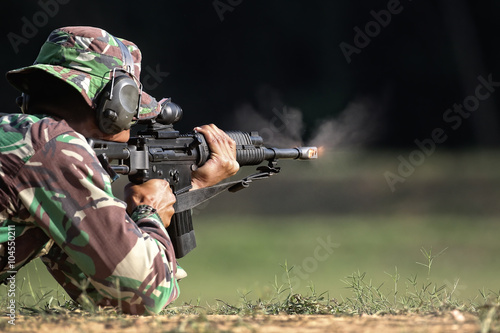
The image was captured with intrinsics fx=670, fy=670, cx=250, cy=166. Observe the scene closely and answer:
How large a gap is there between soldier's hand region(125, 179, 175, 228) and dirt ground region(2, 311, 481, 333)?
0.58m

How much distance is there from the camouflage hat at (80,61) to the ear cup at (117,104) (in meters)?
0.04

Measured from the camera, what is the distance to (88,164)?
7.14 ft

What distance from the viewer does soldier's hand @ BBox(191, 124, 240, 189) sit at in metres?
3.16

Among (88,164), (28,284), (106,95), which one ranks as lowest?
(28,284)

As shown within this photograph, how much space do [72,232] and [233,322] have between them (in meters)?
0.61

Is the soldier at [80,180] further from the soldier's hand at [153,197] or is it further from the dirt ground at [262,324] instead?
the dirt ground at [262,324]

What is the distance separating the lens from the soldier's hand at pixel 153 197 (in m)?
2.61

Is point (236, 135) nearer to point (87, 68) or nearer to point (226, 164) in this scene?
point (226, 164)

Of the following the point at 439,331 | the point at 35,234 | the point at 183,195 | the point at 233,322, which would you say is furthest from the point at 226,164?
the point at 439,331

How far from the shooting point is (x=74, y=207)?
2148 mm

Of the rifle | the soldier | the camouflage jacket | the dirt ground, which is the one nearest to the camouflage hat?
the soldier

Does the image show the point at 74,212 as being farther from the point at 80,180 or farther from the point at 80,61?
the point at 80,61

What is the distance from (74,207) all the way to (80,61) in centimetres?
55

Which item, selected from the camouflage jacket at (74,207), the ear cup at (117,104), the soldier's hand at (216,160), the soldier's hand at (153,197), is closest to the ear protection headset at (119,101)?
the ear cup at (117,104)
